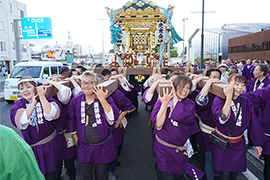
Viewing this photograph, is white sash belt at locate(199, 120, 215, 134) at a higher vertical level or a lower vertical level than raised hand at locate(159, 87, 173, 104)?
lower

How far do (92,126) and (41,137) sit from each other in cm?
61

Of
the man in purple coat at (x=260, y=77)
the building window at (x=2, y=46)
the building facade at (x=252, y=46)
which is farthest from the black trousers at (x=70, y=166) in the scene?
the building window at (x=2, y=46)

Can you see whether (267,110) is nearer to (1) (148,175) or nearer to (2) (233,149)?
(2) (233,149)

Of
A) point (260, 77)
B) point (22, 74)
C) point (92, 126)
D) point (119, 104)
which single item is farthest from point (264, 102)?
point (22, 74)

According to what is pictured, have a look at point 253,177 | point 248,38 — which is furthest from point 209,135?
point 248,38

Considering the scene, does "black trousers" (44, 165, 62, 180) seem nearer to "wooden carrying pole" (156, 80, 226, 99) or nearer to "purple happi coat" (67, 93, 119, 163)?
"purple happi coat" (67, 93, 119, 163)

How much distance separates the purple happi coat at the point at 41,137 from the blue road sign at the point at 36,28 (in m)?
15.1

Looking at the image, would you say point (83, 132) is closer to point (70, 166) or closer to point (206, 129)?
point (70, 166)

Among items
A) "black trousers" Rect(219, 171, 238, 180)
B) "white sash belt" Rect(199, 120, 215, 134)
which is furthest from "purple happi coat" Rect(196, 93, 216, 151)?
"black trousers" Rect(219, 171, 238, 180)

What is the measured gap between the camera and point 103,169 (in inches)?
96.3

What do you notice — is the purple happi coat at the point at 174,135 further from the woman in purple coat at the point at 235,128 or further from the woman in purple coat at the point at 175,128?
the woman in purple coat at the point at 235,128

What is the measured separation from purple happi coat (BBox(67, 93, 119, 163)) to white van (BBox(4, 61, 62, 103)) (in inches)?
264

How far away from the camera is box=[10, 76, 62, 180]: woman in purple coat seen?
220 cm

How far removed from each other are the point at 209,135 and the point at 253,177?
47.0 inches
